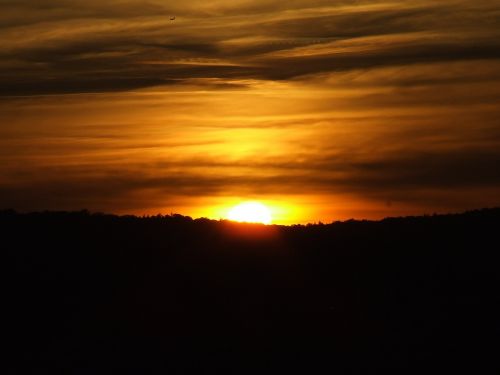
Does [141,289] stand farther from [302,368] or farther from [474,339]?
[474,339]

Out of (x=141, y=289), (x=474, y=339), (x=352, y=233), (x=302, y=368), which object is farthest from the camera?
(x=352, y=233)

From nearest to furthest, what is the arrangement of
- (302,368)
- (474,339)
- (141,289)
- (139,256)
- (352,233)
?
(302,368) → (474,339) → (141,289) → (139,256) → (352,233)

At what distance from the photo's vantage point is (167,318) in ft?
76.1

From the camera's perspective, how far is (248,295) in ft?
80.2

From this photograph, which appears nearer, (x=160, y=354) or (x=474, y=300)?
(x=160, y=354)

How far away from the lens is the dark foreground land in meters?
21.6

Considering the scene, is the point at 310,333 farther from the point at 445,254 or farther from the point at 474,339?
the point at 445,254

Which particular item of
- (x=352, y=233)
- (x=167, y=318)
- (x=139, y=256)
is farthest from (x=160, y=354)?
(x=352, y=233)

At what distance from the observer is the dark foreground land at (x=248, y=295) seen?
21578 millimetres

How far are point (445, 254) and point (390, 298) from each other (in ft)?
10.3

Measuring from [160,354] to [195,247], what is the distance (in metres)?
5.93

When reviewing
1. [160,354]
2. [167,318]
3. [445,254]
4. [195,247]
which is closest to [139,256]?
[195,247]

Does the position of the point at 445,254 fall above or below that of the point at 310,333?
above

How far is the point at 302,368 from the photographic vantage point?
21109mm
